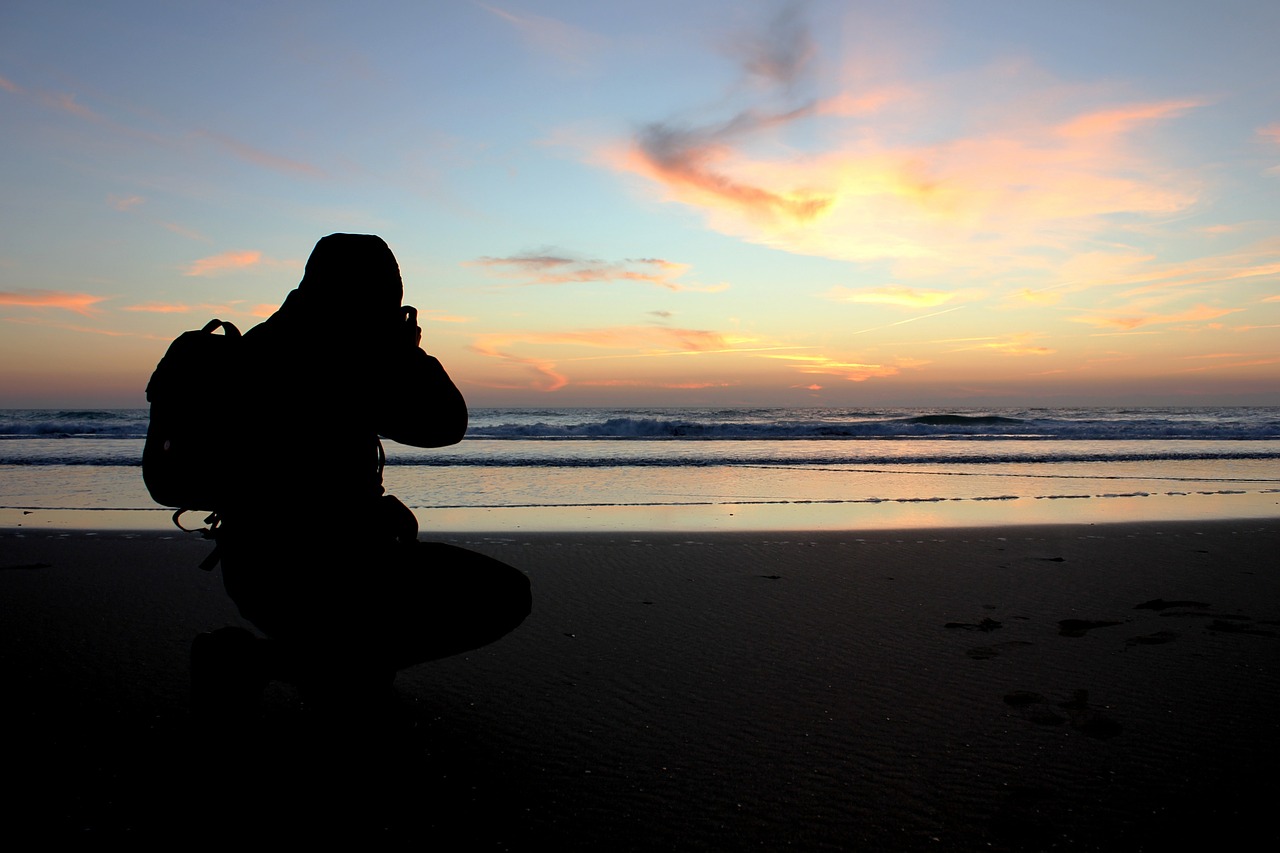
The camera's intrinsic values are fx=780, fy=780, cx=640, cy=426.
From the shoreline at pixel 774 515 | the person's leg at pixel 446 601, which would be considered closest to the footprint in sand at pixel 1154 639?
the person's leg at pixel 446 601

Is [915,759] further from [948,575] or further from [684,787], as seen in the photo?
[948,575]

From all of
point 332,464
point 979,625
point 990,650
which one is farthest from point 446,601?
point 979,625

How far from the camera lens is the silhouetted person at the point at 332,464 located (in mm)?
2008

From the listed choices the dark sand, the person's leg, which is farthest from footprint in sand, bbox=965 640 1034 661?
the person's leg

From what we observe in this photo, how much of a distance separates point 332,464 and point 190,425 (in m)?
0.34

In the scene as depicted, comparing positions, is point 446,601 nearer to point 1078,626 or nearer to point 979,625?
point 979,625

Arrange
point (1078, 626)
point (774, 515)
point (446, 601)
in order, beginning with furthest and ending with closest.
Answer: point (774, 515) → point (1078, 626) → point (446, 601)

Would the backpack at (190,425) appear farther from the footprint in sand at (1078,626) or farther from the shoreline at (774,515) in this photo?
the shoreline at (774,515)

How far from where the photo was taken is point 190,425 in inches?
75.4

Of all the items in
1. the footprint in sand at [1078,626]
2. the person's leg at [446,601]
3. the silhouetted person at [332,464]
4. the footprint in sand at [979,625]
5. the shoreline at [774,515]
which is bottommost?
the shoreline at [774,515]

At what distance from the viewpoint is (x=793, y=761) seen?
255 centimetres

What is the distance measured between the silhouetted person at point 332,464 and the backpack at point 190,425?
0.11 feet

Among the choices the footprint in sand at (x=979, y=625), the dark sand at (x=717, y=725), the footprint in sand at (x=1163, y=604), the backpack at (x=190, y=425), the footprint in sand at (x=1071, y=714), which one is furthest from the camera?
the footprint in sand at (x=1163, y=604)

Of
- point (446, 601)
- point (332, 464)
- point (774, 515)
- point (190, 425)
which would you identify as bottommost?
point (774, 515)
